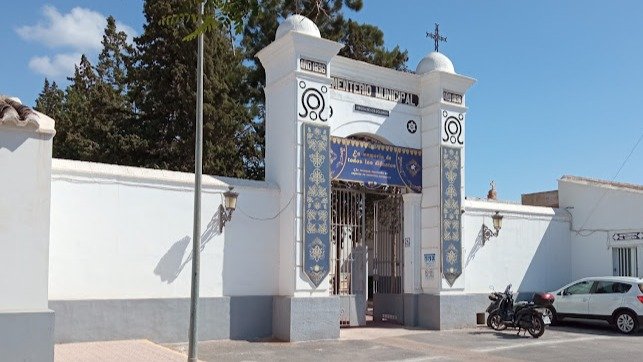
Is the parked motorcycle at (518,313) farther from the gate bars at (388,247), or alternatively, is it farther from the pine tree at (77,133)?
the pine tree at (77,133)

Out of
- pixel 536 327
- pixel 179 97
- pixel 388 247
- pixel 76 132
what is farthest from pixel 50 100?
pixel 536 327

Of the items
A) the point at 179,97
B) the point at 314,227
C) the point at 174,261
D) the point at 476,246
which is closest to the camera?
the point at 174,261

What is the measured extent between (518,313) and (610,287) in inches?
107

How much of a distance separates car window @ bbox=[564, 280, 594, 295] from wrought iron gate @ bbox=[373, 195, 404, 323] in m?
4.32

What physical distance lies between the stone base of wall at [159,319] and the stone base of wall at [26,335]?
2.73m

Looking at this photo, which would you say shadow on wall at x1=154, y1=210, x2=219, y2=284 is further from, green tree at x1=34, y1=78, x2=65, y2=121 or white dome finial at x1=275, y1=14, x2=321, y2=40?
green tree at x1=34, y1=78, x2=65, y2=121

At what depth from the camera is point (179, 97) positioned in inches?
816

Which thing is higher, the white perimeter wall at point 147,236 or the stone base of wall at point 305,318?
the white perimeter wall at point 147,236

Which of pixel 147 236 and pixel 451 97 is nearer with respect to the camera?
pixel 147 236

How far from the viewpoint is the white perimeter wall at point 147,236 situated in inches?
425

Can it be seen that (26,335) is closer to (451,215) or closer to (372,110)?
(372,110)

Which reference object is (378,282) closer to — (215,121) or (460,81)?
(460,81)

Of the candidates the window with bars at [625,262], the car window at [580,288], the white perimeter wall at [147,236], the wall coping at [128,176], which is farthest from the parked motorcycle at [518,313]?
the wall coping at [128,176]

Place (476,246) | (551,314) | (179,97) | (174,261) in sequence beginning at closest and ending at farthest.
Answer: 1. (174,261)
2. (476,246)
3. (551,314)
4. (179,97)
